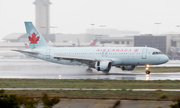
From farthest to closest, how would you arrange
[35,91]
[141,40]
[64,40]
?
1. [64,40]
2. [141,40]
3. [35,91]

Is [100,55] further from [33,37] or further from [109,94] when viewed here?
[109,94]

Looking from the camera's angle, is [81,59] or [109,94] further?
[81,59]

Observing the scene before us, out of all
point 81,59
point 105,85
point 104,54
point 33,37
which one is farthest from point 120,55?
point 33,37

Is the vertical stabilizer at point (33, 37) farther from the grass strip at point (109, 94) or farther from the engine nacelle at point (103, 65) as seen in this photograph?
the grass strip at point (109, 94)

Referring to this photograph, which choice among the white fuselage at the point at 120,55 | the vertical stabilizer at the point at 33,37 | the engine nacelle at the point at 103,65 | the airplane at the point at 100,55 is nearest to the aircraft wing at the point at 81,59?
the airplane at the point at 100,55

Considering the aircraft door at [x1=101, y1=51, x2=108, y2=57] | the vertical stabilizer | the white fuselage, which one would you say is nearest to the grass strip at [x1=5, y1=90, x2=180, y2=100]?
the white fuselage

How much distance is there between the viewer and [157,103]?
18.7 m

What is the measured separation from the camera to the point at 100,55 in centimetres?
4284

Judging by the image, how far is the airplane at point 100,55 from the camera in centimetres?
4080

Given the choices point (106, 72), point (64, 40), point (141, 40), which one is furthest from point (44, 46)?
A: point (64, 40)

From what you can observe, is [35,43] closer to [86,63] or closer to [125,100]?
[86,63]

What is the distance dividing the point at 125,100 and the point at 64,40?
16098cm

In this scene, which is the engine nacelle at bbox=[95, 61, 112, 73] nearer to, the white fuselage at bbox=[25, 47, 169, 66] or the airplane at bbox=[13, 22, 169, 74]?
the airplane at bbox=[13, 22, 169, 74]

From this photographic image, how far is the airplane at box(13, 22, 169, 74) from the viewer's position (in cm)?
4080
